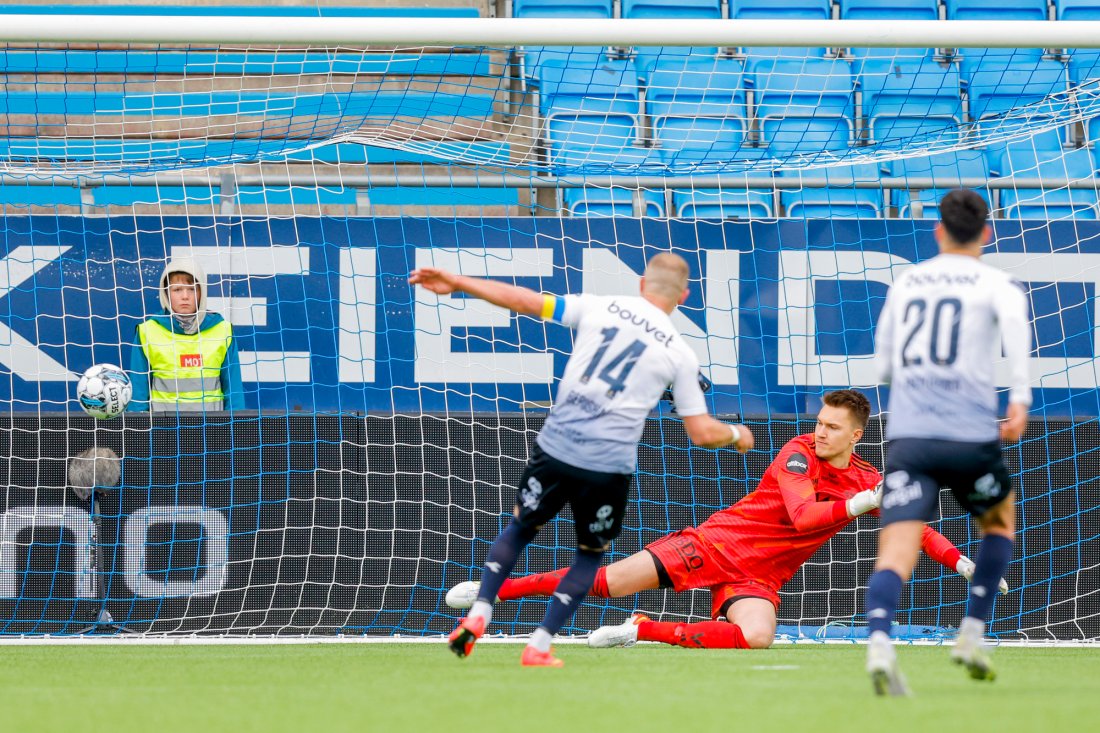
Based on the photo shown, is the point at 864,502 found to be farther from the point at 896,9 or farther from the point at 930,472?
→ the point at 896,9

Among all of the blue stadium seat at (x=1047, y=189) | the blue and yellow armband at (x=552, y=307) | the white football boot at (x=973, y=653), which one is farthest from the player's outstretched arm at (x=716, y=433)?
the blue stadium seat at (x=1047, y=189)

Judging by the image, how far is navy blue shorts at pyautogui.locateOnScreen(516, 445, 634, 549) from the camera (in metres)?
5.42

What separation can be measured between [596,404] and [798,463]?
1.91 meters

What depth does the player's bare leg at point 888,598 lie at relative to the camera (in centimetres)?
414

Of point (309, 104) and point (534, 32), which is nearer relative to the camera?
point (534, 32)

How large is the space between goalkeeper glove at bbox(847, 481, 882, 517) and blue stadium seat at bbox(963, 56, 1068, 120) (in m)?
3.97

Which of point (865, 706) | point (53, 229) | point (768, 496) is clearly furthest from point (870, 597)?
point (53, 229)

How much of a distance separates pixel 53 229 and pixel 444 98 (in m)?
2.53

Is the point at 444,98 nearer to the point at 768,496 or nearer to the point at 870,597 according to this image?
the point at 768,496

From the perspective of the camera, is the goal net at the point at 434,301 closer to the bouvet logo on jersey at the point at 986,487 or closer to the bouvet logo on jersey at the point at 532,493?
Result: the bouvet logo on jersey at the point at 532,493

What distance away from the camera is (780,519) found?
712 cm

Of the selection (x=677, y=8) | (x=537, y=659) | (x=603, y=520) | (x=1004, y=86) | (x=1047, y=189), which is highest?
(x=677, y=8)

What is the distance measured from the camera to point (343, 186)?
9.09 metres

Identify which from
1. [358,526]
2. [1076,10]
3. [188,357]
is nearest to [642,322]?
[358,526]
